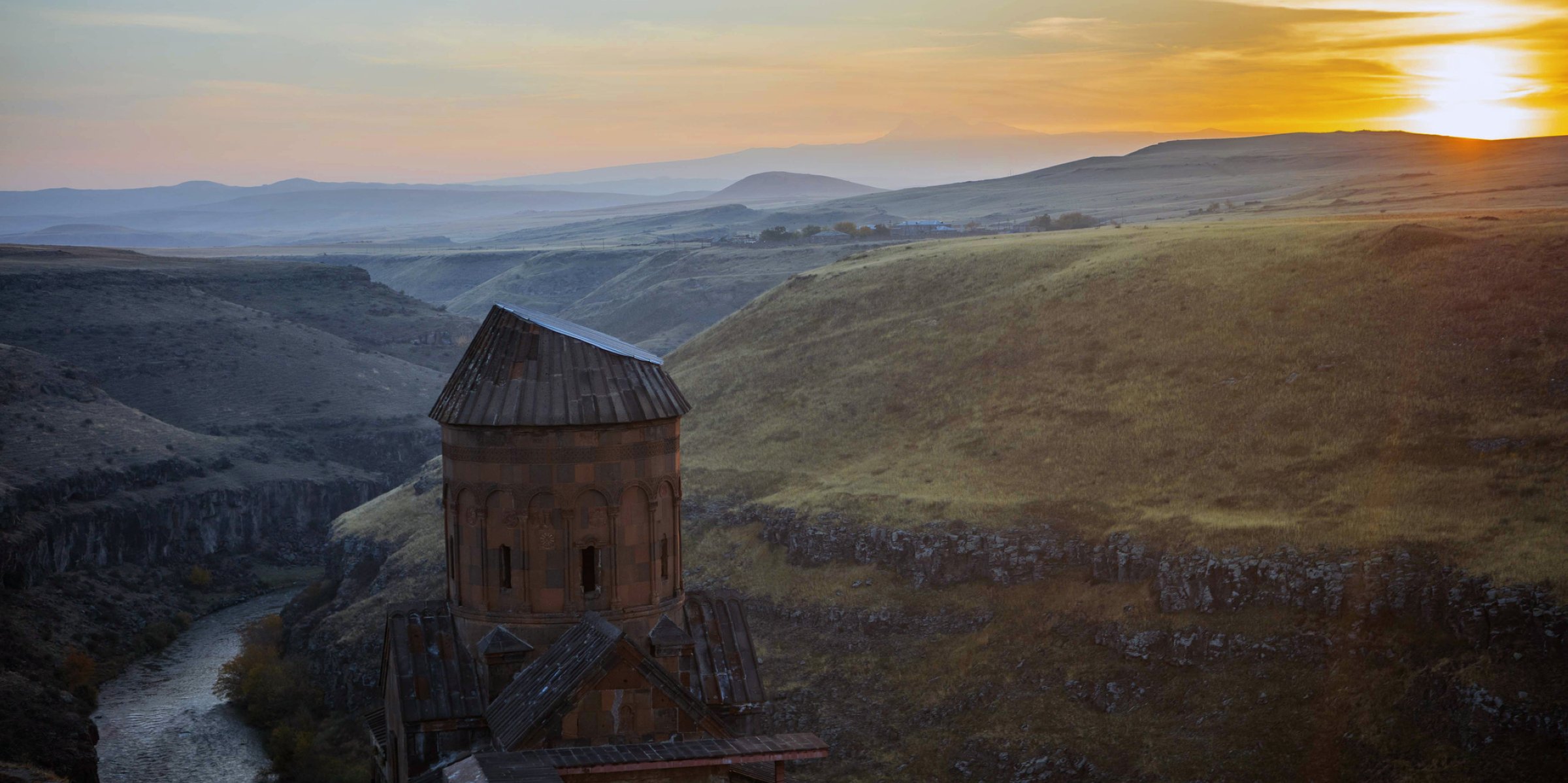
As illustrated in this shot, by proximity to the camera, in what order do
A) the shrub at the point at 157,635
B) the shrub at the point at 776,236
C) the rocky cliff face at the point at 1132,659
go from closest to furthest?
1. the rocky cliff face at the point at 1132,659
2. the shrub at the point at 157,635
3. the shrub at the point at 776,236

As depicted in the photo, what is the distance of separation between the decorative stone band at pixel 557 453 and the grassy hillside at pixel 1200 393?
2730 cm

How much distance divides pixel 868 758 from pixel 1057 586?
8.83 meters

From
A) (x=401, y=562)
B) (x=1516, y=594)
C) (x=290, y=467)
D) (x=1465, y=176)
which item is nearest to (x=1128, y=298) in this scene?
(x=1516, y=594)

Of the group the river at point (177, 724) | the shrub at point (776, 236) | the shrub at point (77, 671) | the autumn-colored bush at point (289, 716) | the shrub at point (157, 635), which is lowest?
the shrub at point (157, 635)

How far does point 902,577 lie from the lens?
1971 inches

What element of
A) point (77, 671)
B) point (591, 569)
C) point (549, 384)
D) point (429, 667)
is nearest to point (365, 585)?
point (77, 671)

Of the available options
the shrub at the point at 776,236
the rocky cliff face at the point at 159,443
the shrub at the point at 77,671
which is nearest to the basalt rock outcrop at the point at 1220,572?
the rocky cliff face at the point at 159,443

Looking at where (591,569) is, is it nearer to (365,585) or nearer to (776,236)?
(365,585)

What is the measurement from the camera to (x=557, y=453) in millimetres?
21141

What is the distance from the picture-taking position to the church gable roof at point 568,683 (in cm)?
1884

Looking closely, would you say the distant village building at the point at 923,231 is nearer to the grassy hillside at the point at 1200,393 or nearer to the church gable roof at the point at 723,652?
the grassy hillside at the point at 1200,393

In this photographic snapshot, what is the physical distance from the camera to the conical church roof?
2111cm

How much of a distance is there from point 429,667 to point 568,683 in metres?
3.06

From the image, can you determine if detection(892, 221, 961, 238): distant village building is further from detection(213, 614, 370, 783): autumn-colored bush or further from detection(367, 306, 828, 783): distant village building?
detection(367, 306, 828, 783): distant village building
